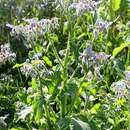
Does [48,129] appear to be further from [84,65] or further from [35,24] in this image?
[35,24]

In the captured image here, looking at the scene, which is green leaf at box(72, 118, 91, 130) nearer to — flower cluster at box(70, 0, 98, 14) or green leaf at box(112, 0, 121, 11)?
flower cluster at box(70, 0, 98, 14)

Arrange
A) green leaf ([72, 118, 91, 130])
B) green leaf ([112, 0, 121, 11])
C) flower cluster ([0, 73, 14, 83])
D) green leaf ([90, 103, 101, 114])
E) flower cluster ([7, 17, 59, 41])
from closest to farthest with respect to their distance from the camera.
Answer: green leaf ([72, 118, 91, 130]) < flower cluster ([7, 17, 59, 41]) < green leaf ([90, 103, 101, 114]) < flower cluster ([0, 73, 14, 83]) < green leaf ([112, 0, 121, 11])

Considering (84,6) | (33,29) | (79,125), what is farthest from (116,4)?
(79,125)

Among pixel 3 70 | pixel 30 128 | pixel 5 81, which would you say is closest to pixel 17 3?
pixel 3 70

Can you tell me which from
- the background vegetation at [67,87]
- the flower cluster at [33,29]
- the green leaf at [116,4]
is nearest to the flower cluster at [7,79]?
the background vegetation at [67,87]

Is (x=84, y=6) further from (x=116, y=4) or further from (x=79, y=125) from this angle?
(x=116, y=4)

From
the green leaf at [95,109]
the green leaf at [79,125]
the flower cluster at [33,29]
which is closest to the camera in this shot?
the green leaf at [79,125]

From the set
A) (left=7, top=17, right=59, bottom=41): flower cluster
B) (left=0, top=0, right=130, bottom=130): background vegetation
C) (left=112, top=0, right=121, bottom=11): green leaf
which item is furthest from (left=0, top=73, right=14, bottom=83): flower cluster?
(left=112, top=0, right=121, bottom=11): green leaf

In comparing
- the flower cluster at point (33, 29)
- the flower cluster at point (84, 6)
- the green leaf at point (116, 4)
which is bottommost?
the green leaf at point (116, 4)

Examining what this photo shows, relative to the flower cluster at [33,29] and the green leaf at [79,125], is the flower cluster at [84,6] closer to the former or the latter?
the flower cluster at [33,29]

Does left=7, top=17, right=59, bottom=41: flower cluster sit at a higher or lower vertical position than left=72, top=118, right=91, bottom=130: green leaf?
higher

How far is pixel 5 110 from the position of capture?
4.02 metres

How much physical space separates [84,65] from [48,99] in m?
0.32

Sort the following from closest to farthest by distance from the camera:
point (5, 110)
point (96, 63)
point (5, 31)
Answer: point (96, 63), point (5, 110), point (5, 31)
